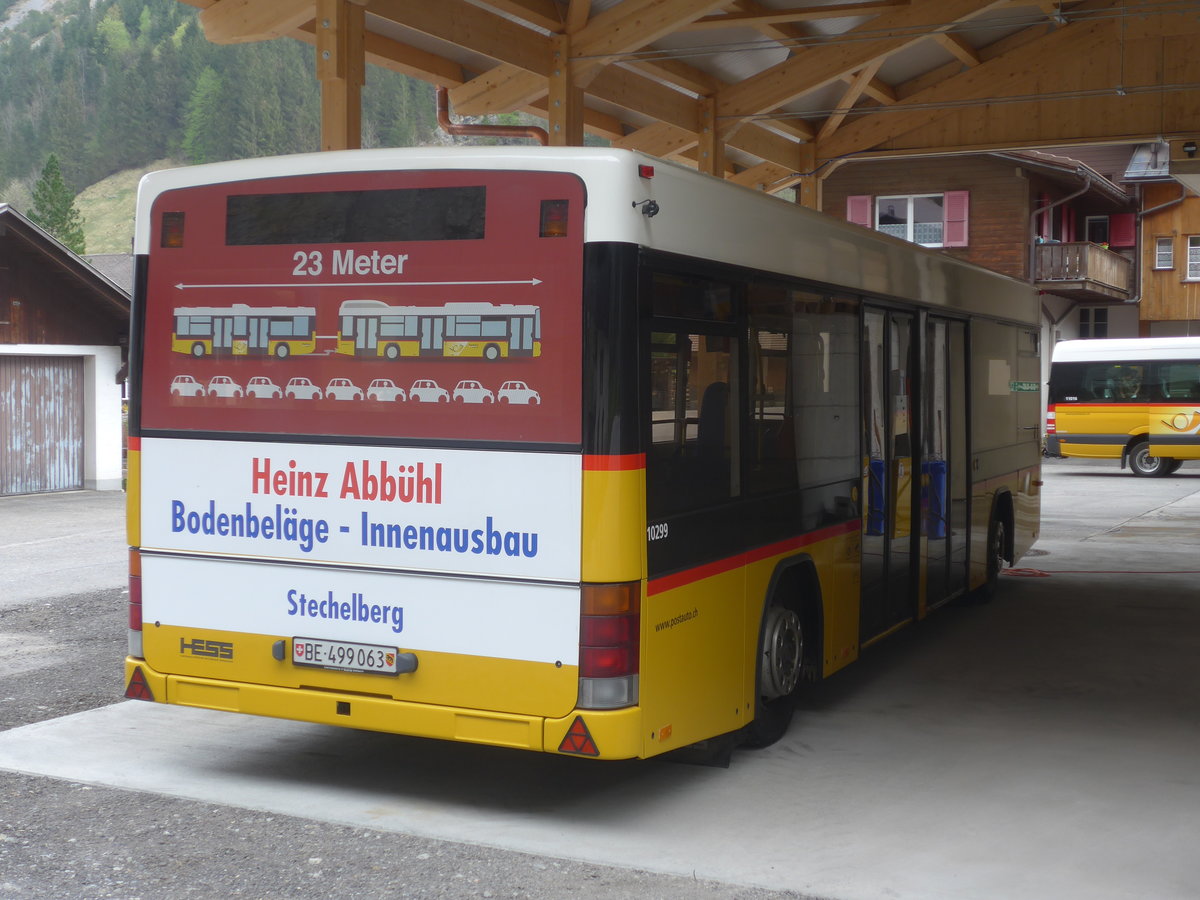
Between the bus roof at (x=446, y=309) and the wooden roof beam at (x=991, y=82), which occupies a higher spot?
the wooden roof beam at (x=991, y=82)

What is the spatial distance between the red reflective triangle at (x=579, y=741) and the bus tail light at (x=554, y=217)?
1808 millimetres

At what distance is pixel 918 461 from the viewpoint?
9453 millimetres

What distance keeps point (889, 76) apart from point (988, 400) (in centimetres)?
645

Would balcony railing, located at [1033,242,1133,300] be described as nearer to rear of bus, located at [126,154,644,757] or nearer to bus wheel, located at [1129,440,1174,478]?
bus wheel, located at [1129,440,1174,478]

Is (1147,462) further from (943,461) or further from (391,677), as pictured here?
(391,677)

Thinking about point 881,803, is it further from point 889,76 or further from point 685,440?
point 889,76

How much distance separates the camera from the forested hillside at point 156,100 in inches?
4331

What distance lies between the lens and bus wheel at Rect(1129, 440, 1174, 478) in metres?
31.0

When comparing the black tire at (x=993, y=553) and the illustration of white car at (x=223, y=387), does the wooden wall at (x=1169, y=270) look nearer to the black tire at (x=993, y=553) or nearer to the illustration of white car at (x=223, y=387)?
the black tire at (x=993, y=553)

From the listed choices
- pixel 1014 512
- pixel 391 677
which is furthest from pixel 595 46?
pixel 391 677

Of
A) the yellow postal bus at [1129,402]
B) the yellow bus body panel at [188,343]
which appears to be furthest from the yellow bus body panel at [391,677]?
the yellow postal bus at [1129,402]

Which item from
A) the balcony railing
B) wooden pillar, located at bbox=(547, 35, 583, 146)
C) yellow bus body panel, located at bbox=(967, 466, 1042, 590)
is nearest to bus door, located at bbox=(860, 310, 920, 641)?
yellow bus body panel, located at bbox=(967, 466, 1042, 590)

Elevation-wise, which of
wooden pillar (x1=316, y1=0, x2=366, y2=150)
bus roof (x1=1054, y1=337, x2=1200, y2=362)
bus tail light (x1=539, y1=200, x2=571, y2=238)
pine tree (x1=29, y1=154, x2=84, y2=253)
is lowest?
bus tail light (x1=539, y1=200, x2=571, y2=238)

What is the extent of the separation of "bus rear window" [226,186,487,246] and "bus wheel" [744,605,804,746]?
235cm
